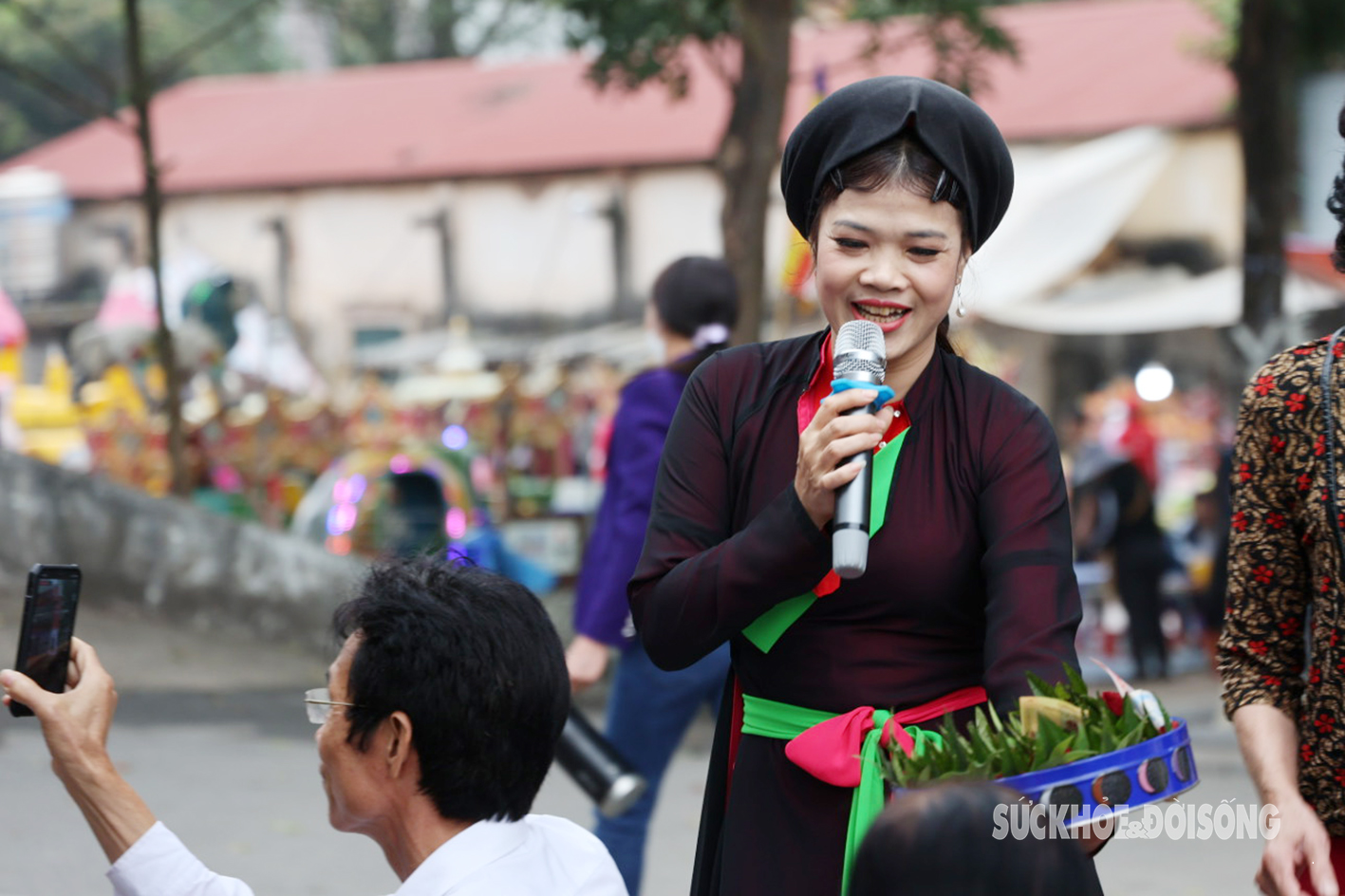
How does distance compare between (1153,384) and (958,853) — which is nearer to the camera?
(958,853)

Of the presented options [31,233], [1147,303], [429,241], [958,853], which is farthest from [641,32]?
[31,233]

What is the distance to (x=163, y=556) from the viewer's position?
1048cm

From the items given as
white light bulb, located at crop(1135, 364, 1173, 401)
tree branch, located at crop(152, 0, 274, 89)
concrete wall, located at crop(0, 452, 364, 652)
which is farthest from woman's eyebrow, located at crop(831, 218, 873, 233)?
white light bulb, located at crop(1135, 364, 1173, 401)

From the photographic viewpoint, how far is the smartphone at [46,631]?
224 centimetres

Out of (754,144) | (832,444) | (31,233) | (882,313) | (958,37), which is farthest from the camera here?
(31,233)

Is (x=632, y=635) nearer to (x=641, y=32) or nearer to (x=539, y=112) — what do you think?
(x=641, y=32)

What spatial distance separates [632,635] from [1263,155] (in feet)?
29.2

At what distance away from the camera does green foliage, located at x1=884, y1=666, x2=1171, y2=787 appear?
1778 millimetres

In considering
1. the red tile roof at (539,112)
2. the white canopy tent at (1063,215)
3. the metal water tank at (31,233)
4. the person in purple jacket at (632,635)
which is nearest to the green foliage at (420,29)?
the red tile roof at (539,112)

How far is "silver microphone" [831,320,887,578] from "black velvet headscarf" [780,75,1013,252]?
0.71 feet

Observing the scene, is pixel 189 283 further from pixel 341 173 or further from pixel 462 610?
pixel 462 610

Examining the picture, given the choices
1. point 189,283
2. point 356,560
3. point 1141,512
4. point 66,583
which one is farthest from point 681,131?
point 66,583

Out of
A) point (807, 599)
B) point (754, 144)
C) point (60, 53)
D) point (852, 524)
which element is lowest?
point (807, 599)

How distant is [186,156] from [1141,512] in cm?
2388
